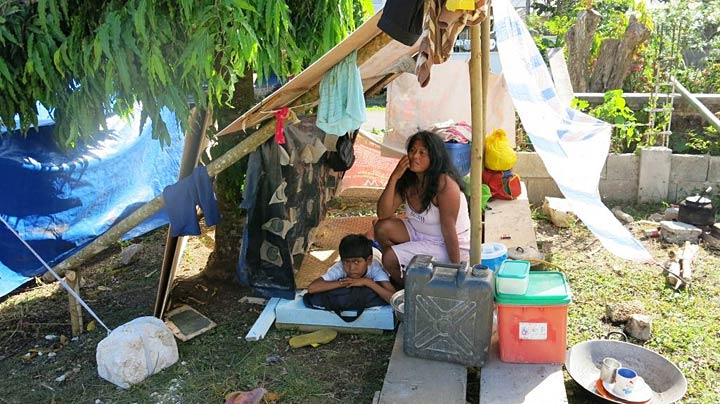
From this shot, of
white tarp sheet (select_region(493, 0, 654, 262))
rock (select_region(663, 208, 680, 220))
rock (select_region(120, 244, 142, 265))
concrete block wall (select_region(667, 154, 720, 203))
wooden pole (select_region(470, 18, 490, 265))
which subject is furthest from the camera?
concrete block wall (select_region(667, 154, 720, 203))

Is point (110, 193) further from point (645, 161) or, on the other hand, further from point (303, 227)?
point (645, 161)

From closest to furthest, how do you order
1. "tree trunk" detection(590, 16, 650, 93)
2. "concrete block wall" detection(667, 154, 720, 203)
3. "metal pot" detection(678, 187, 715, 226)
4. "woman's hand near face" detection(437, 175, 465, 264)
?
"woman's hand near face" detection(437, 175, 465, 264) < "metal pot" detection(678, 187, 715, 226) < "concrete block wall" detection(667, 154, 720, 203) < "tree trunk" detection(590, 16, 650, 93)

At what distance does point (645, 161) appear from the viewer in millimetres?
6105

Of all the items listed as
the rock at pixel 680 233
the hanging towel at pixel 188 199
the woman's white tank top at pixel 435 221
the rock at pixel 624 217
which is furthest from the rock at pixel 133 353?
the rock at pixel 624 217

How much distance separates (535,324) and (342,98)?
1.66 meters

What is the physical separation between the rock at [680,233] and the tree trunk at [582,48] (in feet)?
14.3

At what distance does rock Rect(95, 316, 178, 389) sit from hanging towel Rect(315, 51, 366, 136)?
159cm

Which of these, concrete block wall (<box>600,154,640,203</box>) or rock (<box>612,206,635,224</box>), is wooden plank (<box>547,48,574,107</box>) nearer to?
concrete block wall (<box>600,154,640,203</box>)

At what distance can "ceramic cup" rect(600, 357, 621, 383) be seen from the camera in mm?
2992

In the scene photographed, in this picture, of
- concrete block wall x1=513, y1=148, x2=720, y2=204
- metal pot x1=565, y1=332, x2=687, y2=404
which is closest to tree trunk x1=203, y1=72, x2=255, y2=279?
metal pot x1=565, y1=332, x2=687, y2=404

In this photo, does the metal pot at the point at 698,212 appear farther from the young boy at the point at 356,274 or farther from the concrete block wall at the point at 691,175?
the young boy at the point at 356,274

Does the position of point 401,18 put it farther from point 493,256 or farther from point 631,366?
point 631,366

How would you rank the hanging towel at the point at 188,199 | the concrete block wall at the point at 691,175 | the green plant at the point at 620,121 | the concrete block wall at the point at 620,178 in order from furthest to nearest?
the green plant at the point at 620,121, the concrete block wall at the point at 620,178, the concrete block wall at the point at 691,175, the hanging towel at the point at 188,199

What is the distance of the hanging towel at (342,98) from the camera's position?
3441 millimetres
